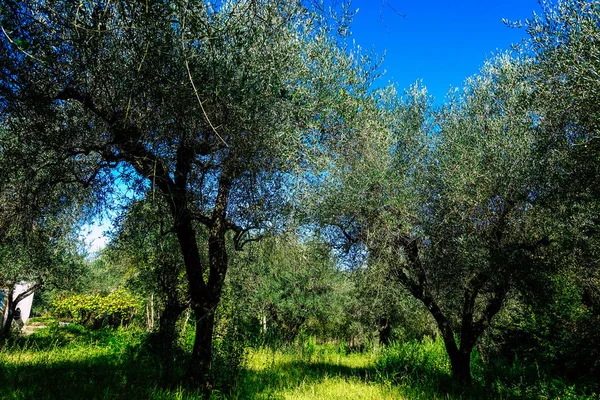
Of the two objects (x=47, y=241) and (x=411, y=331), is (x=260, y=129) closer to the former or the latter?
(x=47, y=241)

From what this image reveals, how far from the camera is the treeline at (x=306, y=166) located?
4.59 meters

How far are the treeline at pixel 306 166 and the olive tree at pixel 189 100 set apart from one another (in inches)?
1.7

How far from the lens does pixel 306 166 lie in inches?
276

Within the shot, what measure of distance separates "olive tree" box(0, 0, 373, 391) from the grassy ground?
4.77 feet

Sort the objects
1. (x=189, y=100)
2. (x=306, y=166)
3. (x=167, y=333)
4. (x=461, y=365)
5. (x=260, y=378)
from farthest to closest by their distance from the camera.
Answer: (x=461, y=365) < (x=260, y=378) < (x=167, y=333) < (x=306, y=166) < (x=189, y=100)

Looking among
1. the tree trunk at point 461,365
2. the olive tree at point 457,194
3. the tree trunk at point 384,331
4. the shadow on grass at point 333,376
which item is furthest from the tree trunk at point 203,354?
the tree trunk at point 384,331

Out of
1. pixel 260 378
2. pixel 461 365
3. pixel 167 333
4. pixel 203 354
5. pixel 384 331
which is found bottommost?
pixel 260 378

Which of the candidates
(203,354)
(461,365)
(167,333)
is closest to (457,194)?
(461,365)

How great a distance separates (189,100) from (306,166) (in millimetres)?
2990

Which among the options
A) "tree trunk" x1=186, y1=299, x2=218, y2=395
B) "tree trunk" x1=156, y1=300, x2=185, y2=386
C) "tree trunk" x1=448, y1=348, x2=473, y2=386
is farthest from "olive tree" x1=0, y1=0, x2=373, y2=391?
"tree trunk" x1=448, y1=348, x2=473, y2=386

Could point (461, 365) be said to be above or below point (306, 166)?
below

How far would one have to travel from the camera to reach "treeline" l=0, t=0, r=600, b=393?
4.59m

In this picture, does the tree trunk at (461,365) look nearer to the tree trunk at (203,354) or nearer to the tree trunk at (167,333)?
the tree trunk at (203,354)

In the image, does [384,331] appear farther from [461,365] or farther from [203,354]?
[203,354]
